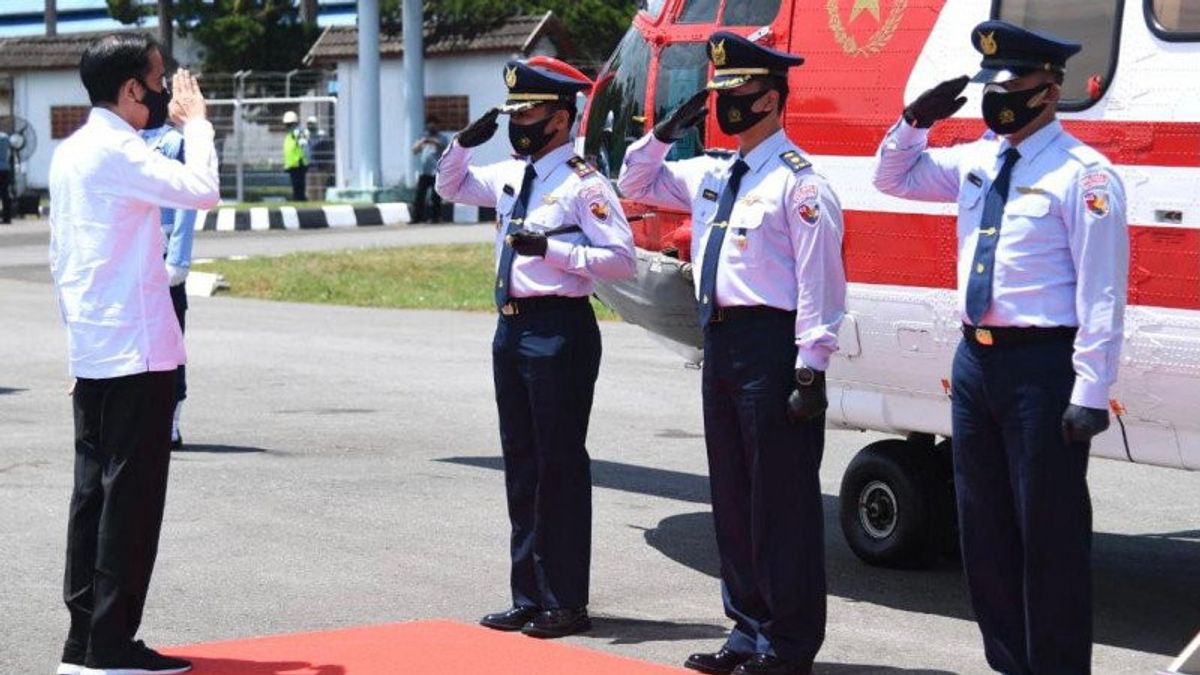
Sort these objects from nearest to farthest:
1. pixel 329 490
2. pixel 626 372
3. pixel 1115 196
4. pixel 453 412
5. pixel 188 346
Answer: pixel 1115 196, pixel 329 490, pixel 453 412, pixel 626 372, pixel 188 346

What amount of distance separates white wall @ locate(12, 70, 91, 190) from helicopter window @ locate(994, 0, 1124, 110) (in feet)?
133

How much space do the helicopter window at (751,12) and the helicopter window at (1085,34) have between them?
1.35 metres

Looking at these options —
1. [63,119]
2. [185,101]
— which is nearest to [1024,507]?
[185,101]

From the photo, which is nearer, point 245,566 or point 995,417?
point 995,417

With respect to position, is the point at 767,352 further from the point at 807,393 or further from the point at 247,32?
the point at 247,32

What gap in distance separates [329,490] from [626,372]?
5.57 meters

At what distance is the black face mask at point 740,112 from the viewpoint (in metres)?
6.81

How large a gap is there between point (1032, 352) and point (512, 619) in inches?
91.0

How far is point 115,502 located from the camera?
6488mm

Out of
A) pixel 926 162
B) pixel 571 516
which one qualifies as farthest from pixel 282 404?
pixel 926 162

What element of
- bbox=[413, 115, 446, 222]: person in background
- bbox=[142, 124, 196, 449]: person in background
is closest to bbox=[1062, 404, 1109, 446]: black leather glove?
bbox=[142, 124, 196, 449]: person in background

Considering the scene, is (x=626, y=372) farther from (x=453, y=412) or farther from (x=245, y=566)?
(x=245, y=566)

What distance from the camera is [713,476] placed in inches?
275

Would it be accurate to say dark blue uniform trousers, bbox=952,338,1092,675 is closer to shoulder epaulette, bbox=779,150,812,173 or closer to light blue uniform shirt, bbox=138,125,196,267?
shoulder epaulette, bbox=779,150,812,173
